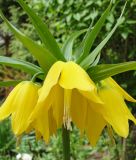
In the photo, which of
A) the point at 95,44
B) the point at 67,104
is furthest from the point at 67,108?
the point at 95,44

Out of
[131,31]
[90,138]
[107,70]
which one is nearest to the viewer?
[107,70]

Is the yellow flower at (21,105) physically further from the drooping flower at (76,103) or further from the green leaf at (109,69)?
the green leaf at (109,69)

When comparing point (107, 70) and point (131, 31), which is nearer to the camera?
point (107, 70)

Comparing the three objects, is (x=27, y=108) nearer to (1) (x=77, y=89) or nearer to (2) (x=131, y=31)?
(1) (x=77, y=89)

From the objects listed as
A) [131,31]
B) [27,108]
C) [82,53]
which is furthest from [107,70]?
[131,31]

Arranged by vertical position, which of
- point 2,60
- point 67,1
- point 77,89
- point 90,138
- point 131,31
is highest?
point 67,1

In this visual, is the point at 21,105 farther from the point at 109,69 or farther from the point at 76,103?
the point at 109,69

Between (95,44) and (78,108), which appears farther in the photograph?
(95,44)
